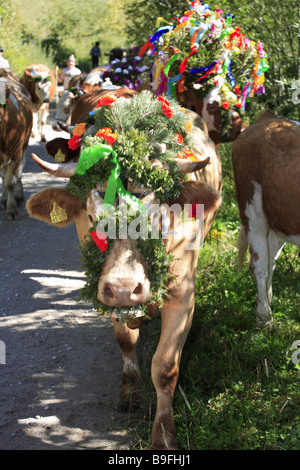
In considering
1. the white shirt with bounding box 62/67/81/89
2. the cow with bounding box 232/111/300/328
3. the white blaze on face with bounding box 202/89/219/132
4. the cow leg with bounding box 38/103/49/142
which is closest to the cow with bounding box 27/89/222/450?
the cow with bounding box 232/111/300/328

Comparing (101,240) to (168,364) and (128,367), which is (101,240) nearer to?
(168,364)

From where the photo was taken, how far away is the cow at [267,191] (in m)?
4.34

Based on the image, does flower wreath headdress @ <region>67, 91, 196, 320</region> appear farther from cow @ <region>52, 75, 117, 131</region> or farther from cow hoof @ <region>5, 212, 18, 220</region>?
cow hoof @ <region>5, 212, 18, 220</region>

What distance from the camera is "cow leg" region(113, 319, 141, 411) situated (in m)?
3.89

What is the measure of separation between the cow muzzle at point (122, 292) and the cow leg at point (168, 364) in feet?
2.21

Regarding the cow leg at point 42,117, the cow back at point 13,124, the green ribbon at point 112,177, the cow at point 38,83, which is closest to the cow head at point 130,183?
the green ribbon at point 112,177

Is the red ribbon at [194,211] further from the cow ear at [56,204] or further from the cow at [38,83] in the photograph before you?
the cow at [38,83]

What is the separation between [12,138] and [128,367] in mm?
4997

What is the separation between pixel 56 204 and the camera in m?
3.68

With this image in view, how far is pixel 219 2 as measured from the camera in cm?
838

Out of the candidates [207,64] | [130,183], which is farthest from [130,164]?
[207,64]

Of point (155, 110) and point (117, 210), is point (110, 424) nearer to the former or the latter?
point (117, 210)

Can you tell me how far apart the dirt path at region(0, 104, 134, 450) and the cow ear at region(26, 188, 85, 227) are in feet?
1.72

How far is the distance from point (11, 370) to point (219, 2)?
6599 mm
